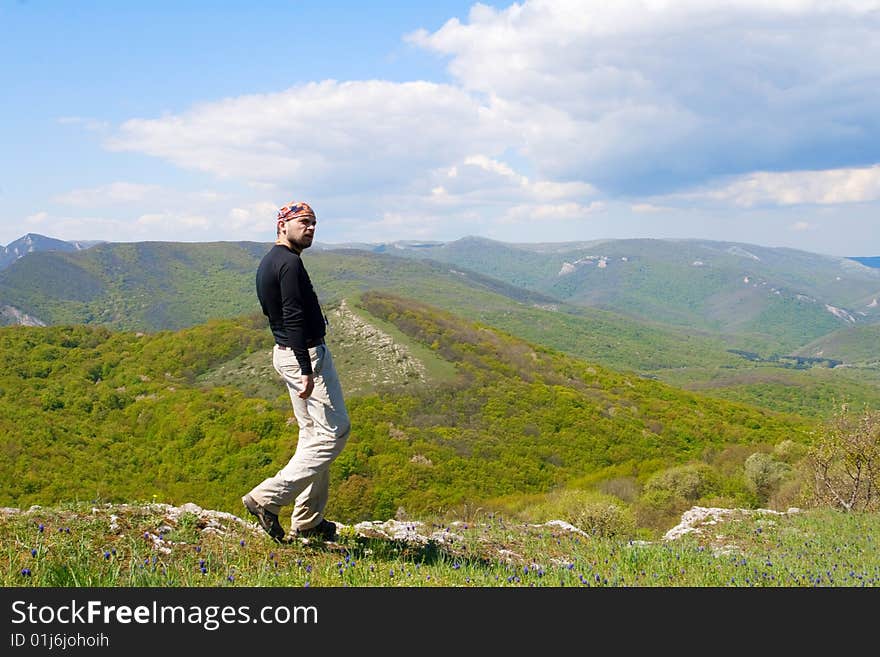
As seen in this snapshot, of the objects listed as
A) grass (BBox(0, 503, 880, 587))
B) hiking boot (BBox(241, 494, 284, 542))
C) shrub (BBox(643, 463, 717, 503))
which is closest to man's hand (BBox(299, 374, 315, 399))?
hiking boot (BBox(241, 494, 284, 542))

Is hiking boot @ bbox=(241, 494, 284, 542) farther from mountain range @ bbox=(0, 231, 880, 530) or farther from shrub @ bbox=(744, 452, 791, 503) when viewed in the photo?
shrub @ bbox=(744, 452, 791, 503)

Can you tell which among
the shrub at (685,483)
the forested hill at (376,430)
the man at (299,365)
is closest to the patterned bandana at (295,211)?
the man at (299,365)

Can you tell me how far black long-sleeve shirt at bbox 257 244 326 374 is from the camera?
5.47m

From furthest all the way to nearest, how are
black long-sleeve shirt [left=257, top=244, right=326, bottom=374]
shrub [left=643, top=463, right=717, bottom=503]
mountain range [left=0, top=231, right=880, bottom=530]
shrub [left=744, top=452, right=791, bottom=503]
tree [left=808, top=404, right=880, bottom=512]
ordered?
mountain range [left=0, top=231, right=880, bottom=530] → shrub [left=744, top=452, right=791, bottom=503] → shrub [left=643, top=463, right=717, bottom=503] → tree [left=808, top=404, right=880, bottom=512] → black long-sleeve shirt [left=257, top=244, right=326, bottom=374]

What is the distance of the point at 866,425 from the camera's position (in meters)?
17.7

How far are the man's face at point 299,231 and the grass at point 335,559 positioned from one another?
2.81 metres

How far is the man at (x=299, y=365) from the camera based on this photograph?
18.0 ft

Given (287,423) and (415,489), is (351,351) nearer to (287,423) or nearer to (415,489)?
(287,423)

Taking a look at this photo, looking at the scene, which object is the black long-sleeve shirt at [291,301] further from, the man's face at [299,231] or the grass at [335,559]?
the grass at [335,559]

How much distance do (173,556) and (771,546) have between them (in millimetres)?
8245

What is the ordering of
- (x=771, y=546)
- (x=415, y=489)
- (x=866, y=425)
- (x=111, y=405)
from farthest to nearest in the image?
(x=111, y=405)
(x=415, y=489)
(x=866, y=425)
(x=771, y=546)

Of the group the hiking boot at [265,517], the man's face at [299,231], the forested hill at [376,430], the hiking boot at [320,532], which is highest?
the man's face at [299,231]

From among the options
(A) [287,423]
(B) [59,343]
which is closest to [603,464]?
(A) [287,423]

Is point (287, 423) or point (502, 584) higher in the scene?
point (502, 584)
